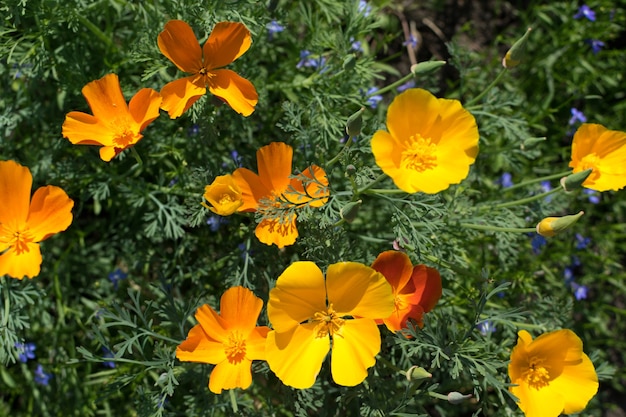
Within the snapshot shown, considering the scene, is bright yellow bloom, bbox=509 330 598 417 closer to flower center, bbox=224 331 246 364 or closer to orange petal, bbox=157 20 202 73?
flower center, bbox=224 331 246 364

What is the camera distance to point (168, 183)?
8.75 ft

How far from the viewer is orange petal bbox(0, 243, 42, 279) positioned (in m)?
1.96

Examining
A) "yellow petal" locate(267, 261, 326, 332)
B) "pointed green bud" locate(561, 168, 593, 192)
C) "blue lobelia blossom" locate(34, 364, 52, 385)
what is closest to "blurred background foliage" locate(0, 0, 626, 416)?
"blue lobelia blossom" locate(34, 364, 52, 385)

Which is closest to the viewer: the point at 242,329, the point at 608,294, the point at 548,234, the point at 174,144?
the point at 548,234

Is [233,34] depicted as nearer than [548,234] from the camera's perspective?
No

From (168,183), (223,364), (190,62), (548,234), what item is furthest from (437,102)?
(168,183)

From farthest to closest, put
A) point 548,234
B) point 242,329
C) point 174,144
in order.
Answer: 1. point 174,144
2. point 242,329
3. point 548,234

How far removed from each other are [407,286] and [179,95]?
0.98m

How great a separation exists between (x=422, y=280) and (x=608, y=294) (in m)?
1.87

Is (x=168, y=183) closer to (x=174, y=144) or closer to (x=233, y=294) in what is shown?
(x=174, y=144)

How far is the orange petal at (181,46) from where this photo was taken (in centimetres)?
198

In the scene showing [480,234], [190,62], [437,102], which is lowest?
[480,234]

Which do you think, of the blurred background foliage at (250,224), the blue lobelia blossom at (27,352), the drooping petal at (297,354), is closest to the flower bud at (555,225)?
the blurred background foliage at (250,224)

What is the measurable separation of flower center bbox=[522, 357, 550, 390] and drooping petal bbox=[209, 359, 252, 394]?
2.94ft
